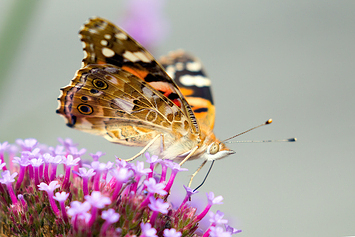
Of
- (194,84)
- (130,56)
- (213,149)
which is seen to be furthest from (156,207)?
(194,84)

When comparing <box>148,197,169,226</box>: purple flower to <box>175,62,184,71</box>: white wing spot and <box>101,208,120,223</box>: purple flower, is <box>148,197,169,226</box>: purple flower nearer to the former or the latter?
<box>101,208,120,223</box>: purple flower

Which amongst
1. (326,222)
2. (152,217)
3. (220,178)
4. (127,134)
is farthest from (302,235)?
(152,217)

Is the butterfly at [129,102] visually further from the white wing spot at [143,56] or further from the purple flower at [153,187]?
the purple flower at [153,187]

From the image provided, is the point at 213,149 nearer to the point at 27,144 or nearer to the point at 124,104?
the point at 124,104

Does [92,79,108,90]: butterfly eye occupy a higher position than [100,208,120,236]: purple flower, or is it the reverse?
[92,79,108,90]: butterfly eye

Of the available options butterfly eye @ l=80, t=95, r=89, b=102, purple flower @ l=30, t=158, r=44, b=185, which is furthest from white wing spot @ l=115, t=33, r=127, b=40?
purple flower @ l=30, t=158, r=44, b=185

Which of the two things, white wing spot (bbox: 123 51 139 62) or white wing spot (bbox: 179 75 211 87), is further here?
white wing spot (bbox: 179 75 211 87)

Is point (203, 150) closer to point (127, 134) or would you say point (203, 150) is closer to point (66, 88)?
point (127, 134)
